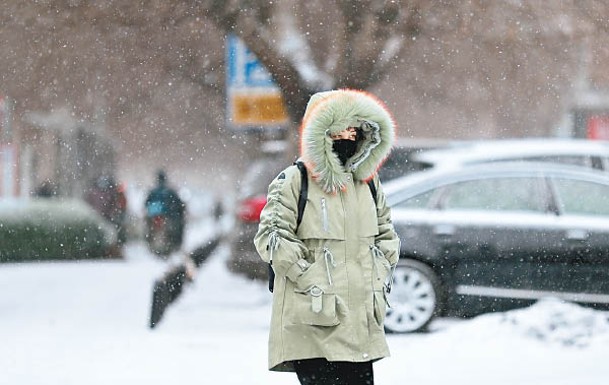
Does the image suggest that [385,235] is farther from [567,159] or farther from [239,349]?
[567,159]

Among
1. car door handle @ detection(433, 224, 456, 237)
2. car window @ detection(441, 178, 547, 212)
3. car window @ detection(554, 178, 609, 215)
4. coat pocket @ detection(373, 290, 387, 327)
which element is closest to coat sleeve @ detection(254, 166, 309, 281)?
coat pocket @ detection(373, 290, 387, 327)

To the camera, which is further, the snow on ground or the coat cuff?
the snow on ground

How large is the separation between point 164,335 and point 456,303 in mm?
2288

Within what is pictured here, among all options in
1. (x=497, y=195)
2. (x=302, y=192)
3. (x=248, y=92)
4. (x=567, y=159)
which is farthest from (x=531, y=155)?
(x=302, y=192)

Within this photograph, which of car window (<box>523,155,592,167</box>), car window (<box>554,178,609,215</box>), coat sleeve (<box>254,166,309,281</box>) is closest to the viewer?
coat sleeve (<box>254,166,309,281</box>)

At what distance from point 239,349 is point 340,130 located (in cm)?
430

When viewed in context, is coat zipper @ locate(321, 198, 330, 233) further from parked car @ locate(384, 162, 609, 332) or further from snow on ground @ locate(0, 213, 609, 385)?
parked car @ locate(384, 162, 609, 332)

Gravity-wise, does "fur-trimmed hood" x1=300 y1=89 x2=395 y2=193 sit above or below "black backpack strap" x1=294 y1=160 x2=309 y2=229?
above

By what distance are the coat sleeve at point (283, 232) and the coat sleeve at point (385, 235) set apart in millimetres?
339

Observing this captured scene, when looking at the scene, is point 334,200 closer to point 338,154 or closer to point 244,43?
point 338,154

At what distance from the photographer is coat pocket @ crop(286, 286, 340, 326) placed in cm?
433

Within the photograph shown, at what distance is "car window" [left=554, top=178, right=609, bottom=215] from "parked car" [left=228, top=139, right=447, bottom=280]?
2.52 metres

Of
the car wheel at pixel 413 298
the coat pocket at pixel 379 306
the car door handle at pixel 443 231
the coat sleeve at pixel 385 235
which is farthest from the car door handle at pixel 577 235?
the coat pocket at pixel 379 306

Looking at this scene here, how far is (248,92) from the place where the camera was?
1502 cm
